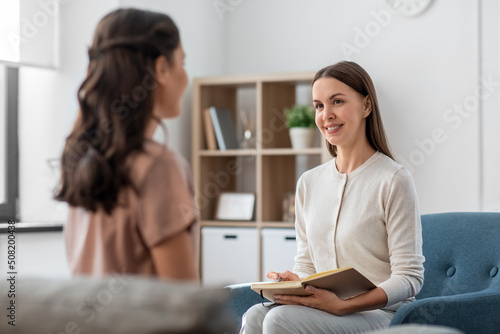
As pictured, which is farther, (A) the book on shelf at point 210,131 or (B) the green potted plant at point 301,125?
(A) the book on shelf at point 210,131

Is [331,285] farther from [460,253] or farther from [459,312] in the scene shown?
[460,253]

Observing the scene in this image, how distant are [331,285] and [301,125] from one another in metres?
1.95

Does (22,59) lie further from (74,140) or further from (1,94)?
(74,140)

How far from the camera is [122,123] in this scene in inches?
40.1

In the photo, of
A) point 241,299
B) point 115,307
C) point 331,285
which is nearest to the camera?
point 115,307

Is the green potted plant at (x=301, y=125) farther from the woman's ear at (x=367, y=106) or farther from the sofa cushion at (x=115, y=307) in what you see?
the sofa cushion at (x=115, y=307)

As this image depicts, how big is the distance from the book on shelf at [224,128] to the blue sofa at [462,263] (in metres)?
1.64

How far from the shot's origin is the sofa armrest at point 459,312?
1834 millimetres

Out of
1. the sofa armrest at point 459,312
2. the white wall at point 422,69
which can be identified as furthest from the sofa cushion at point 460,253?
the white wall at point 422,69

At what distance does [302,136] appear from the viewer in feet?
12.3

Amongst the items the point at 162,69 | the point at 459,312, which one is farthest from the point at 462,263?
the point at 162,69

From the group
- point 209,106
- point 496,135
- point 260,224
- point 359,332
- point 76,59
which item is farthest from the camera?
point 209,106

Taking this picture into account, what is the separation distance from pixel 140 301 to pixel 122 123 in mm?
265

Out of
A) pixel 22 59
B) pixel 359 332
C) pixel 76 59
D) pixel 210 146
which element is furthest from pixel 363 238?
pixel 210 146
